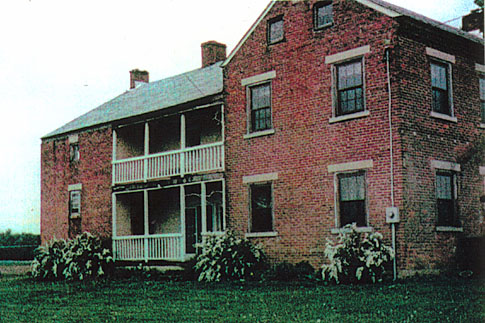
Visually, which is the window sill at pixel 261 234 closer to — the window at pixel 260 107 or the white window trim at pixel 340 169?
the white window trim at pixel 340 169

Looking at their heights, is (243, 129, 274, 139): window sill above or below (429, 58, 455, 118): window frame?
below

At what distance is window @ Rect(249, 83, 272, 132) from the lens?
67.4 ft

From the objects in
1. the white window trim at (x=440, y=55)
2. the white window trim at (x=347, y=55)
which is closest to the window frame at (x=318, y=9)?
the white window trim at (x=347, y=55)

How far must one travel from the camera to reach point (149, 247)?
24.7m

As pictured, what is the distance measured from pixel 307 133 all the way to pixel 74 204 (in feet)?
44.7

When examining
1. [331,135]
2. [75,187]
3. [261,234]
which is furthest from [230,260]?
[75,187]

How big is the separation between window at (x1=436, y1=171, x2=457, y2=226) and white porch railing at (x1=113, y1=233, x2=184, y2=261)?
8.98 metres

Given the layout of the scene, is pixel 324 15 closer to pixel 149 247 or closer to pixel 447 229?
pixel 447 229

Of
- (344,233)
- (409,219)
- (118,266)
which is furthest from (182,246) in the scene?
(409,219)

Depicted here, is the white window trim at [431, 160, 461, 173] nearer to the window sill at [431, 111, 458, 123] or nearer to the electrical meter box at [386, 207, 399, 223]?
the window sill at [431, 111, 458, 123]

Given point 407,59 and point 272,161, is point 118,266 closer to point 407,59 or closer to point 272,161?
point 272,161

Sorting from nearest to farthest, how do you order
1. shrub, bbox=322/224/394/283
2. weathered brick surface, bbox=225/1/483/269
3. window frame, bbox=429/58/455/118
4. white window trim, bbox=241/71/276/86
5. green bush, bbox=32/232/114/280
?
1. shrub, bbox=322/224/394/283
2. weathered brick surface, bbox=225/1/483/269
3. window frame, bbox=429/58/455/118
4. white window trim, bbox=241/71/276/86
5. green bush, bbox=32/232/114/280

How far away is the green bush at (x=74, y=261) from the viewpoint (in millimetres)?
23531

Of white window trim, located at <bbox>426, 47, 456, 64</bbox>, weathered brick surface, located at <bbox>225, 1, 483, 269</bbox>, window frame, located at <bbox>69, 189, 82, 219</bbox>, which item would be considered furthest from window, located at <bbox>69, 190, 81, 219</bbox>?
white window trim, located at <bbox>426, 47, 456, 64</bbox>
